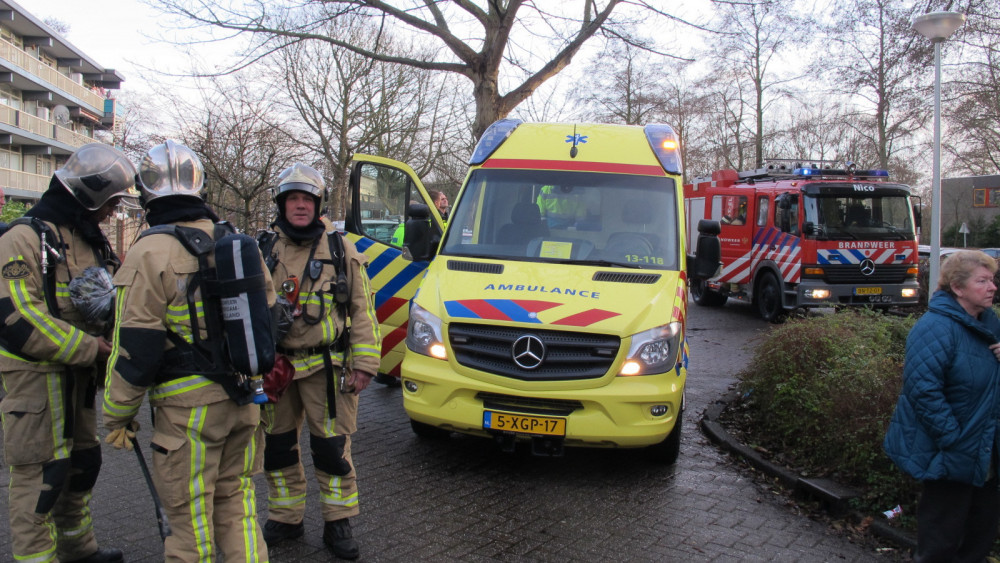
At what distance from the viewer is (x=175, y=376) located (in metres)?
2.81

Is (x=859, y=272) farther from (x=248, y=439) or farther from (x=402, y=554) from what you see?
(x=248, y=439)

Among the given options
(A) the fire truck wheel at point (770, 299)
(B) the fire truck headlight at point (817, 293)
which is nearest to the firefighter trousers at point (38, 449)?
(B) the fire truck headlight at point (817, 293)

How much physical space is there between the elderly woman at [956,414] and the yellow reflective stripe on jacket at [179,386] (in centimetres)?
302

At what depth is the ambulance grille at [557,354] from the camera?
4574mm

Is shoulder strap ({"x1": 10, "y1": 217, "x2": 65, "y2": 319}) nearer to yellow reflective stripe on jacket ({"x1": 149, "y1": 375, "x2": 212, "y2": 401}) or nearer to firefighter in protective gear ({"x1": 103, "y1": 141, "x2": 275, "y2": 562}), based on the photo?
firefighter in protective gear ({"x1": 103, "y1": 141, "x2": 275, "y2": 562})

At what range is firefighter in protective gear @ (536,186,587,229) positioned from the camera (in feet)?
18.7

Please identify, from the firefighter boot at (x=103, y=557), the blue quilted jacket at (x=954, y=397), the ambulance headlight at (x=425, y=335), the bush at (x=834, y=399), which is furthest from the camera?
the ambulance headlight at (x=425, y=335)

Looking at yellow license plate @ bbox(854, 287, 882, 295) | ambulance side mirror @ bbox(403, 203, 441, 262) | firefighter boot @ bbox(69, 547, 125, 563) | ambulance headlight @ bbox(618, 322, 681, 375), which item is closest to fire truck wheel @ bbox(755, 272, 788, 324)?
yellow license plate @ bbox(854, 287, 882, 295)

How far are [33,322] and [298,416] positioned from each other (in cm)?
136

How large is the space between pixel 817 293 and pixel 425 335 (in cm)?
985

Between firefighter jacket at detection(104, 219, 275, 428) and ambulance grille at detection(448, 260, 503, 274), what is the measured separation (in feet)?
8.46

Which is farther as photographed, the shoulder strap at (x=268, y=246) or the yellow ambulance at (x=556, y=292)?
the yellow ambulance at (x=556, y=292)

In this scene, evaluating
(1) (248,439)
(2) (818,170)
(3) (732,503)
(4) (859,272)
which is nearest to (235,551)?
(1) (248,439)

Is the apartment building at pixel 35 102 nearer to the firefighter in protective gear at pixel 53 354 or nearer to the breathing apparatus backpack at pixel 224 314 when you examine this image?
the firefighter in protective gear at pixel 53 354
